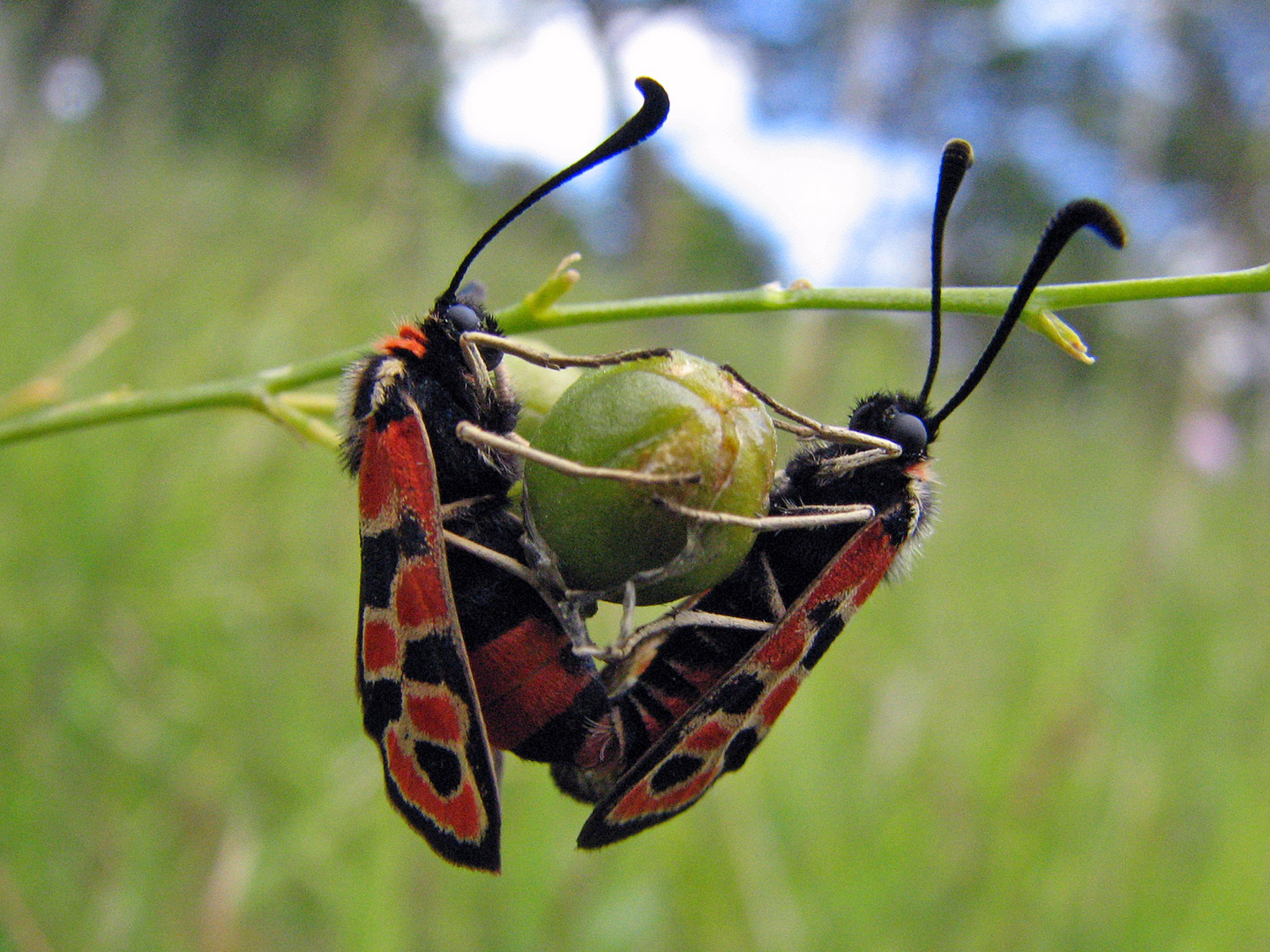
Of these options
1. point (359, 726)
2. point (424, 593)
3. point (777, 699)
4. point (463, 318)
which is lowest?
point (359, 726)

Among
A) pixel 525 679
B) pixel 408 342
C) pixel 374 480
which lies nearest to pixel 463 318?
pixel 408 342

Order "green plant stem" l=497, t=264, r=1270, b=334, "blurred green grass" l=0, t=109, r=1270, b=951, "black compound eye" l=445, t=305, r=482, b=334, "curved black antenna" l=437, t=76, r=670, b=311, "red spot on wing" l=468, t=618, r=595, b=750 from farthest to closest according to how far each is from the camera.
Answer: "blurred green grass" l=0, t=109, r=1270, b=951 → "black compound eye" l=445, t=305, r=482, b=334 → "red spot on wing" l=468, t=618, r=595, b=750 → "curved black antenna" l=437, t=76, r=670, b=311 → "green plant stem" l=497, t=264, r=1270, b=334

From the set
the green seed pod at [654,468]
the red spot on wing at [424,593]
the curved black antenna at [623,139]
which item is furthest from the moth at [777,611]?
the curved black antenna at [623,139]

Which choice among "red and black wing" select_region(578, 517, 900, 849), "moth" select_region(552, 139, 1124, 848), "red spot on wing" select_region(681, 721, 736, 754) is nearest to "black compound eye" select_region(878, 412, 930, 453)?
"moth" select_region(552, 139, 1124, 848)

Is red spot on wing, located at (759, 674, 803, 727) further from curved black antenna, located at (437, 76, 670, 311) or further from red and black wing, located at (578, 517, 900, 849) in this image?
curved black antenna, located at (437, 76, 670, 311)

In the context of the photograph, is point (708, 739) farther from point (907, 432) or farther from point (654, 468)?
point (907, 432)

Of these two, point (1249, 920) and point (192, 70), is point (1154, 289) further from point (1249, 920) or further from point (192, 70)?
point (192, 70)

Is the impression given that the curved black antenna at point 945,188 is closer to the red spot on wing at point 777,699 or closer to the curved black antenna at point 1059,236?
the curved black antenna at point 1059,236
